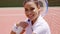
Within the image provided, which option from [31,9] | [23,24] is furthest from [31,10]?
[23,24]

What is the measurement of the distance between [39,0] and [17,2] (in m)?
0.73

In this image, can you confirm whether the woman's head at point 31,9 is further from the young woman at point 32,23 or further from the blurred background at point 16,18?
the blurred background at point 16,18

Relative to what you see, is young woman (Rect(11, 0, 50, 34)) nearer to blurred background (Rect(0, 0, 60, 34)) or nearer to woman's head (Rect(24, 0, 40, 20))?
woman's head (Rect(24, 0, 40, 20))

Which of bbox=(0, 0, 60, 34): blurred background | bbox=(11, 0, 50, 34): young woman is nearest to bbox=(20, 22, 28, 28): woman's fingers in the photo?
bbox=(11, 0, 50, 34): young woman

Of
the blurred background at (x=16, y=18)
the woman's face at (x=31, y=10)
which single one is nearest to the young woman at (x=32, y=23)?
the woman's face at (x=31, y=10)

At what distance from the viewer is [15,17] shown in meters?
1.64

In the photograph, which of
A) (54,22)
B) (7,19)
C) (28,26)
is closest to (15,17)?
(7,19)

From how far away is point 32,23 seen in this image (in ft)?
3.40

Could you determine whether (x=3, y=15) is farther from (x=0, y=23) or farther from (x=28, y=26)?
(x=28, y=26)

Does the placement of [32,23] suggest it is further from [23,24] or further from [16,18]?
[16,18]

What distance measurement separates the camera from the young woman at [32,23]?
3.21ft

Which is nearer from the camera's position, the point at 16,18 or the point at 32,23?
the point at 32,23

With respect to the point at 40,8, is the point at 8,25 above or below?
below

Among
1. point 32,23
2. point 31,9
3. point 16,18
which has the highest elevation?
point 31,9
